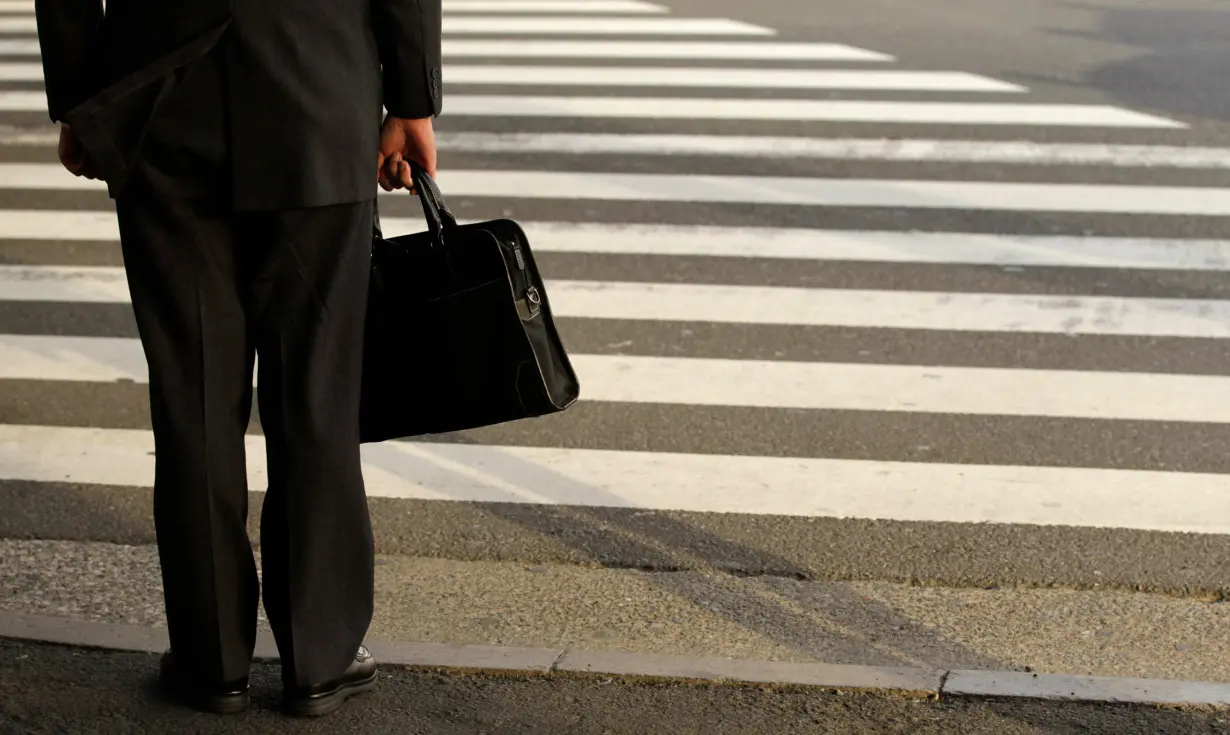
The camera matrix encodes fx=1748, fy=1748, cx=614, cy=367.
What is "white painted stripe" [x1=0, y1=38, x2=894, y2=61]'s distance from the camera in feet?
38.7

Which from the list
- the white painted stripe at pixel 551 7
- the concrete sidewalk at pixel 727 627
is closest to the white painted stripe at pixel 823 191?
the concrete sidewalk at pixel 727 627

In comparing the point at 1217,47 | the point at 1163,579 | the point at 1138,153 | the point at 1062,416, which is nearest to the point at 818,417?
the point at 1062,416

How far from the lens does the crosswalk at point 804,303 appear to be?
16.1 feet

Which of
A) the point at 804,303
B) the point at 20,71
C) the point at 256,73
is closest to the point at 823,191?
the point at 804,303

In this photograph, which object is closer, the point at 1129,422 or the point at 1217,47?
the point at 1129,422

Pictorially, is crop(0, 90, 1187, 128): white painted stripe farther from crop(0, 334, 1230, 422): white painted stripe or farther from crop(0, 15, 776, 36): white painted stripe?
crop(0, 334, 1230, 422): white painted stripe

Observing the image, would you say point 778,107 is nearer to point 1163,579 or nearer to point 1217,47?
point 1217,47

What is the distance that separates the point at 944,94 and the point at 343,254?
25.7 feet

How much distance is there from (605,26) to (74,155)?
10502 mm

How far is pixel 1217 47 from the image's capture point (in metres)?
11.7

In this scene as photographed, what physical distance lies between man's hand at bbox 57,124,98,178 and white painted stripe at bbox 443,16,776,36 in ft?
33.0

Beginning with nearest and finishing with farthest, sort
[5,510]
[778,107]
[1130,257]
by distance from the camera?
[5,510] → [1130,257] → [778,107]

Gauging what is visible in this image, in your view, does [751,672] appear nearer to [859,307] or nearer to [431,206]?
[431,206]

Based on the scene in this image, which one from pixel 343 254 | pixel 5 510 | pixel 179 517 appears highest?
pixel 343 254
